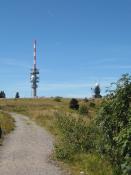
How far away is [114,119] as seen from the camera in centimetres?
1564

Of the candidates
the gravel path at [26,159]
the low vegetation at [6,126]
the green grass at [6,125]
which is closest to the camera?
the gravel path at [26,159]

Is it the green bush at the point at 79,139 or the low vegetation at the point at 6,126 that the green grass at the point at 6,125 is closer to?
the low vegetation at the point at 6,126

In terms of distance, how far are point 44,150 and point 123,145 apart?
13.1 m

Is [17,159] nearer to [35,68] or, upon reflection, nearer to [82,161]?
[82,161]

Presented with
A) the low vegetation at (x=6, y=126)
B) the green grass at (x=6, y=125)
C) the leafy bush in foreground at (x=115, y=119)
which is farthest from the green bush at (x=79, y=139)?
the green grass at (x=6, y=125)

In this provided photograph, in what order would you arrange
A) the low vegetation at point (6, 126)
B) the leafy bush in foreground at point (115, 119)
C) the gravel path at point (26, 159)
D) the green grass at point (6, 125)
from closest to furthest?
the leafy bush in foreground at point (115, 119), the gravel path at point (26, 159), the low vegetation at point (6, 126), the green grass at point (6, 125)

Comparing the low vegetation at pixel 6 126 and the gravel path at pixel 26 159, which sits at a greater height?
the low vegetation at pixel 6 126

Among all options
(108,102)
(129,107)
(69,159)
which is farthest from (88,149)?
(129,107)

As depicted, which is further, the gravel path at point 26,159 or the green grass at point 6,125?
the green grass at point 6,125

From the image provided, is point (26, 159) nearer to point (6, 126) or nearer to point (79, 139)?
point (79, 139)

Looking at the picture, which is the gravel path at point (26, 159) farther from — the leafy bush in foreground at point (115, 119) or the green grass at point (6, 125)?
the green grass at point (6, 125)

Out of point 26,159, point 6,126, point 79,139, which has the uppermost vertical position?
point 6,126

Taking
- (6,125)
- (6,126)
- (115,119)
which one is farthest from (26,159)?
(6,125)

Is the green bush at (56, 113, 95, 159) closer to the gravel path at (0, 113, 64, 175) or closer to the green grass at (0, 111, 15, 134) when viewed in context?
the gravel path at (0, 113, 64, 175)
